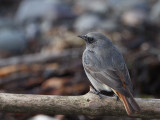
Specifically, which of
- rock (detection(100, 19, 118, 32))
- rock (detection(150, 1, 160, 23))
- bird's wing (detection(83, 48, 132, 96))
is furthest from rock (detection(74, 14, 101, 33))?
bird's wing (detection(83, 48, 132, 96))

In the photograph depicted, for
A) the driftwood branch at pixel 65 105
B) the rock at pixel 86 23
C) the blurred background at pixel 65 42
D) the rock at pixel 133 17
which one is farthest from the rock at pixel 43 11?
the driftwood branch at pixel 65 105

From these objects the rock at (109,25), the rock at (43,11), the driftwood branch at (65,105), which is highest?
the rock at (43,11)

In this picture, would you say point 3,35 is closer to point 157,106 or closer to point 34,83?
point 34,83

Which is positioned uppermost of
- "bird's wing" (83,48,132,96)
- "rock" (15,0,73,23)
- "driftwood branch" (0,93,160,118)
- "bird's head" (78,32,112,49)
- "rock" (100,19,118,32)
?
"rock" (15,0,73,23)

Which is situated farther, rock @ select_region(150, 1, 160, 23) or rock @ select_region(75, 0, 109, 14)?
rock @ select_region(75, 0, 109, 14)

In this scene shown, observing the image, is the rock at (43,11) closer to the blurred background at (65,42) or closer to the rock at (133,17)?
the blurred background at (65,42)

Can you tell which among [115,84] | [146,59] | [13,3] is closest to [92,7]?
[13,3]

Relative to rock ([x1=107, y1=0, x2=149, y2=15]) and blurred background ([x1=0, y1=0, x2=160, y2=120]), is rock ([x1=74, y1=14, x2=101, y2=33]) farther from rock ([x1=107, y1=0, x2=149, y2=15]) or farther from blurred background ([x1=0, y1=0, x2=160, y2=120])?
rock ([x1=107, y1=0, x2=149, y2=15])
